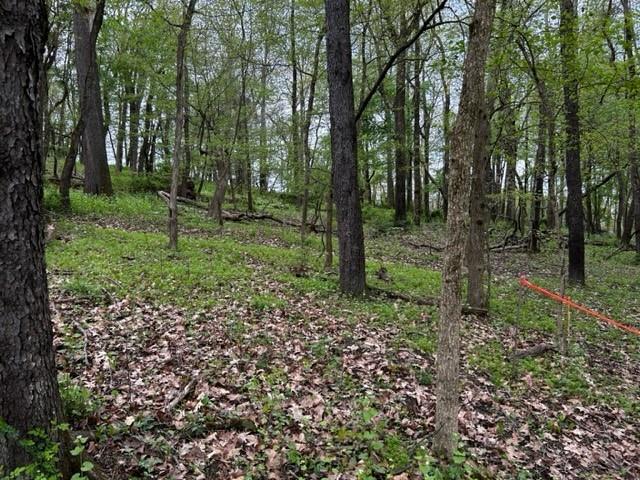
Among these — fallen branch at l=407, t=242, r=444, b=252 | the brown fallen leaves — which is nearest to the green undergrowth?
the brown fallen leaves

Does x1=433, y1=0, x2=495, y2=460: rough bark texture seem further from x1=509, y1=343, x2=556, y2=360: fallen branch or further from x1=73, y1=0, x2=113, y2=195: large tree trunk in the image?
x1=73, y1=0, x2=113, y2=195: large tree trunk

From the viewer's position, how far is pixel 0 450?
2.45 meters

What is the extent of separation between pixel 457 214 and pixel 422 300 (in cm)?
495

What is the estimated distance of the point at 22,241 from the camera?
2355 millimetres

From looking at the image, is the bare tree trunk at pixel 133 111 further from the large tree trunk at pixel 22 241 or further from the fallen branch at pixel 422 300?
the large tree trunk at pixel 22 241

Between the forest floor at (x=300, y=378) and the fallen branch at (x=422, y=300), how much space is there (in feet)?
0.67

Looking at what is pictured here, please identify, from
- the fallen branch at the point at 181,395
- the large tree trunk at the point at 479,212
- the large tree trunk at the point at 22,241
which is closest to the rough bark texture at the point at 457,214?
the fallen branch at the point at 181,395

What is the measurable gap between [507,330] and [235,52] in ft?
37.0

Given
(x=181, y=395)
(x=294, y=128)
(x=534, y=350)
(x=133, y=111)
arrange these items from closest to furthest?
1. (x=181, y=395)
2. (x=534, y=350)
3. (x=294, y=128)
4. (x=133, y=111)

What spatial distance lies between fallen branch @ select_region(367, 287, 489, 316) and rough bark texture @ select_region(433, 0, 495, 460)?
4.41 meters

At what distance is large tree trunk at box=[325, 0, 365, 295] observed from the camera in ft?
24.7

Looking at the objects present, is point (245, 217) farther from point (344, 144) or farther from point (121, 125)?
point (121, 125)

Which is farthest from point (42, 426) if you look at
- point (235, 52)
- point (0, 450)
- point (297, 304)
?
point (235, 52)

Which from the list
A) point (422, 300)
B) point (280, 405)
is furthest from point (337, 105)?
point (280, 405)
